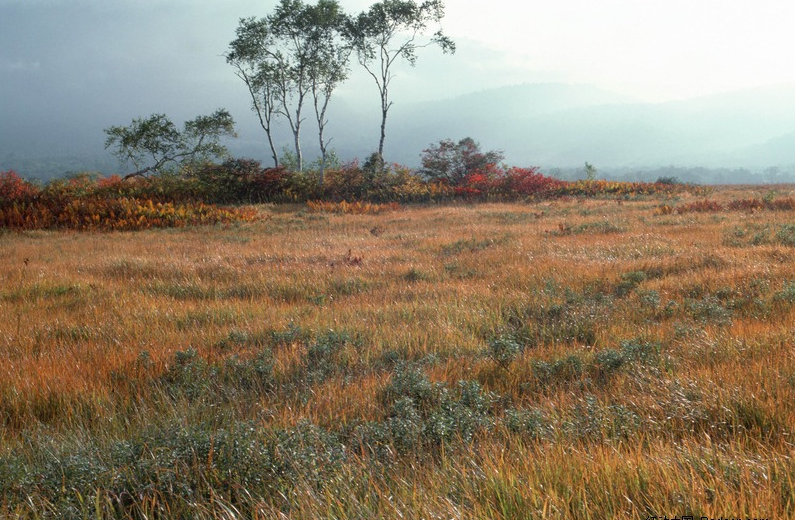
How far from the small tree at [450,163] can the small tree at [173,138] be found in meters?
14.4

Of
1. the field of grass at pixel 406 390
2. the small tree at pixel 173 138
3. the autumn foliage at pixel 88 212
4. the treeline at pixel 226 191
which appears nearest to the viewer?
the field of grass at pixel 406 390

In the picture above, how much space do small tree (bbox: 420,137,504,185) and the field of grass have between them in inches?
934

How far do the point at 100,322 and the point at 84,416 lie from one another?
93.1 inches

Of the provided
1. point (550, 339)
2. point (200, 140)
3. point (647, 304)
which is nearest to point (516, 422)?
point (550, 339)

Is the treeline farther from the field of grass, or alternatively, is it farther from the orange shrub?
the field of grass

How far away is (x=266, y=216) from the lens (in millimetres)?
19094

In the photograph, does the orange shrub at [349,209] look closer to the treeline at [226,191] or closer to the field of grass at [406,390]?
the treeline at [226,191]

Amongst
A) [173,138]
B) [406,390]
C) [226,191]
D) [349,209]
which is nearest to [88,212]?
[226,191]

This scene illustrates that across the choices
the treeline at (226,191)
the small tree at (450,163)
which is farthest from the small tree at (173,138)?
the small tree at (450,163)

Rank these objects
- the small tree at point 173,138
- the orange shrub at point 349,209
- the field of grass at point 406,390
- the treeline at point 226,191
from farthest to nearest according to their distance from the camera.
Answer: the small tree at point 173,138, the orange shrub at point 349,209, the treeline at point 226,191, the field of grass at point 406,390

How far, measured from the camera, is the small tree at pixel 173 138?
3456cm

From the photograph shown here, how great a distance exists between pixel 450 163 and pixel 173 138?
2035 centimetres

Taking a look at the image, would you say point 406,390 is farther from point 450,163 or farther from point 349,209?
point 450,163

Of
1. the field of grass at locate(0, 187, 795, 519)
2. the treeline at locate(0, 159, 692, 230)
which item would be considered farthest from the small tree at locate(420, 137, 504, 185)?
the field of grass at locate(0, 187, 795, 519)
